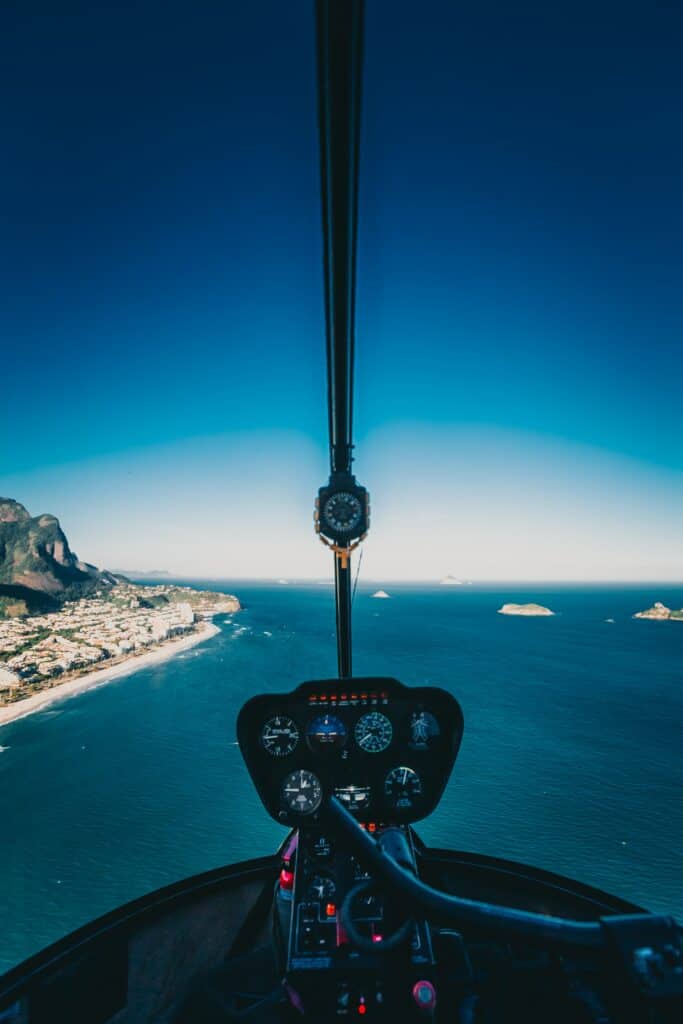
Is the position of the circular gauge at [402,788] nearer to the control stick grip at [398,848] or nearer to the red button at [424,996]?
the control stick grip at [398,848]

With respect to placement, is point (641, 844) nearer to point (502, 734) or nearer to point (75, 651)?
point (502, 734)

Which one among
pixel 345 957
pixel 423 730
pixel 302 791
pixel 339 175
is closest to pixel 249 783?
pixel 302 791

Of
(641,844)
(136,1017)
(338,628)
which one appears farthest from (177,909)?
(641,844)

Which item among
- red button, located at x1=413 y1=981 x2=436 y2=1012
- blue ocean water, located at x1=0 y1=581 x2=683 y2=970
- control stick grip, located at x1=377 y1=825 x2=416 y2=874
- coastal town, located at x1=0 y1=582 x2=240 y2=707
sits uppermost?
control stick grip, located at x1=377 y1=825 x2=416 y2=874

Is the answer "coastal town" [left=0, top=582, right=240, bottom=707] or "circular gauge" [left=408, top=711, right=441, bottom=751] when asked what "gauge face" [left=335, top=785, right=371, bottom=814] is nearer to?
"circular gauge" [left=408, top=711, right=441, bottom=751]

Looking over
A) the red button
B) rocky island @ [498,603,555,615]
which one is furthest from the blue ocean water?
rocky island @ [498,603,555,615]

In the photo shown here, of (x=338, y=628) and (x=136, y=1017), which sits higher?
(x=338, y=628)

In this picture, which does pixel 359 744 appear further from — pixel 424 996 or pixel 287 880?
pixel 424 996
